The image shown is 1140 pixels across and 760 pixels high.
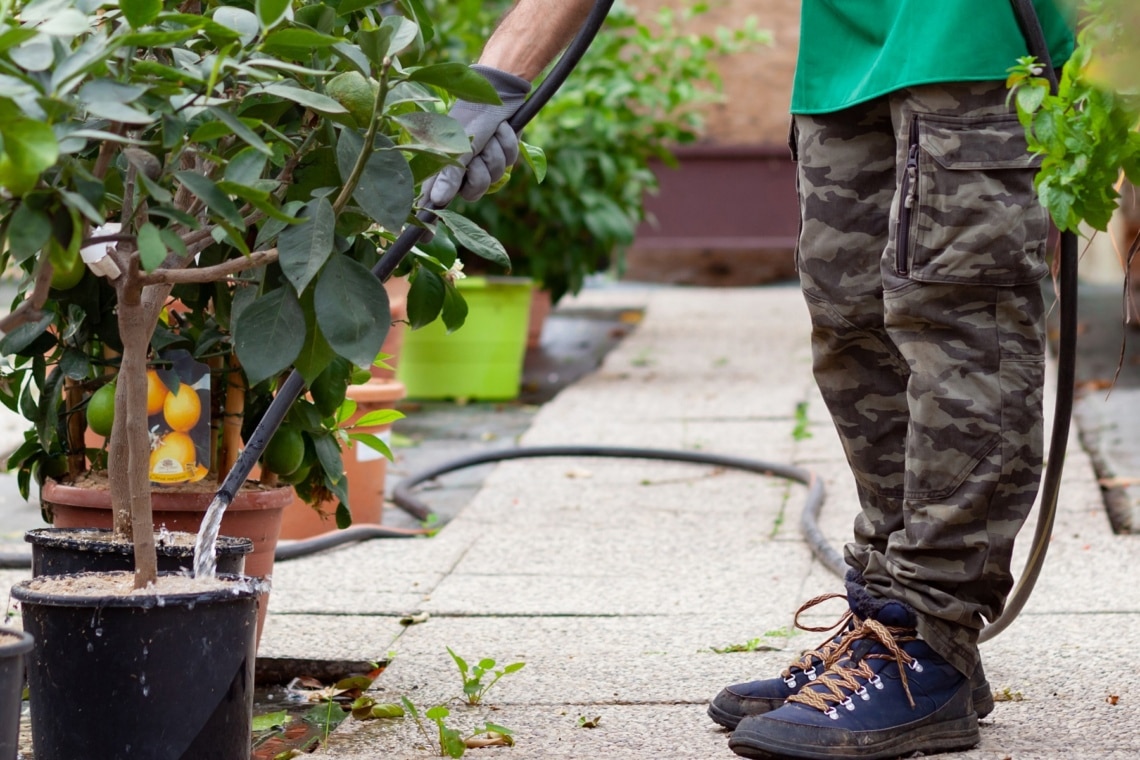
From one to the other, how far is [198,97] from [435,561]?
1755 mm

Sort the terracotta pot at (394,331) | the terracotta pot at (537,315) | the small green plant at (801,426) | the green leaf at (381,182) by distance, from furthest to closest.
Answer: the terracotta pot at (537,315) → the small green plant at (801,426) → the terracotta pot at (394,331) → the green leaf at (381,182)

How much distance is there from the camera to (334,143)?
1.51 meters

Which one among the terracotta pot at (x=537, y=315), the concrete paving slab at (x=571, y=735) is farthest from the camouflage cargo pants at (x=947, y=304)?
the terracotta pot at (x=537, y=315)

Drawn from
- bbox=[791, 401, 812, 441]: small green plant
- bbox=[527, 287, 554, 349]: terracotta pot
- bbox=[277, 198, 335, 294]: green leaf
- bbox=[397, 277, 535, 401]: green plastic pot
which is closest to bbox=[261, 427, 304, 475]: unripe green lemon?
bbox=[277, 198, 335, 294]: green leaf

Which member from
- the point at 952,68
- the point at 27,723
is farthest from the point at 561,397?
the point at 952,68

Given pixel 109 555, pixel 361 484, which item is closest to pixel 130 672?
pixel 109 555

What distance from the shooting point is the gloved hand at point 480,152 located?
5.40 feet

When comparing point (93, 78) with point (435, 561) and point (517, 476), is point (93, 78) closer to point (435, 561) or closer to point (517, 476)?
point (435, 561)

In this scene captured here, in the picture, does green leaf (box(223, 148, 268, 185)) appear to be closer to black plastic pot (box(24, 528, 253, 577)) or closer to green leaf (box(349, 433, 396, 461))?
black plastic pot (box(24, 528, 253, 577))

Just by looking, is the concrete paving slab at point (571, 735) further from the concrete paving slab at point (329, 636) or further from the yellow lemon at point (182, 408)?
the yellow lemon at point (182, 408)

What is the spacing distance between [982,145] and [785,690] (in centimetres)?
77

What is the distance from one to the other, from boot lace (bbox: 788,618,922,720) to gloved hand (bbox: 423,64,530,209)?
0.77 metres

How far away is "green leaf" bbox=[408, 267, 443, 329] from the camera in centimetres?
179

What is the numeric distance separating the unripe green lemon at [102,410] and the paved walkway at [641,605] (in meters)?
0.53
